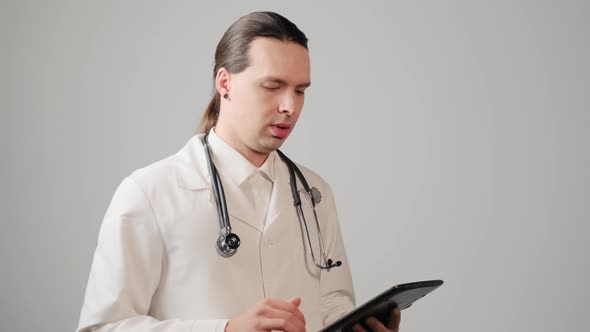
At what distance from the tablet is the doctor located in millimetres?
50

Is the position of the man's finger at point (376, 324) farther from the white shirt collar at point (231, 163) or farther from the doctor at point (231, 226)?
the white shirt collar at point (231, 163)

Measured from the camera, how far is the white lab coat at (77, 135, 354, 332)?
190 cm

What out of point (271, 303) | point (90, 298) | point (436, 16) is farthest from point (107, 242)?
point (436, 16)

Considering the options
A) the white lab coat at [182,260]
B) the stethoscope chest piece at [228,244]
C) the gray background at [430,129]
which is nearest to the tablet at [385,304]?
the white lab coat at [182,260]

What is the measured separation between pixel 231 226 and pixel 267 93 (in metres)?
0.35

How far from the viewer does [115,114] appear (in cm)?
353

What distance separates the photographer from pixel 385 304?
189cm

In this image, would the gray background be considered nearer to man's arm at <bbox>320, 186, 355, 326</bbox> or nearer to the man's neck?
man's arm at <bbox>320, 186, 355, 326</bbox>

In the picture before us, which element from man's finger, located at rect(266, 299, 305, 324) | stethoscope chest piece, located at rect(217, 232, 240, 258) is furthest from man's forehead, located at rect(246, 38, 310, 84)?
man's finger, located at rect(266, 299, 305, 324)

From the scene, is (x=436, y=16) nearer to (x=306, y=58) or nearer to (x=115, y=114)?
(x=115, y=114)

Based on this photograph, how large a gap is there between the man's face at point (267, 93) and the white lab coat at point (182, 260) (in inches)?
6.0

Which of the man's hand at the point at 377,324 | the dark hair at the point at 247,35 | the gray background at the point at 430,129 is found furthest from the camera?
the gray background at the point at 430,129

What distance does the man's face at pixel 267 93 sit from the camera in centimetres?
203

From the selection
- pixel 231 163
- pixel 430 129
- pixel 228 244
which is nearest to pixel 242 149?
pixel 231 163
